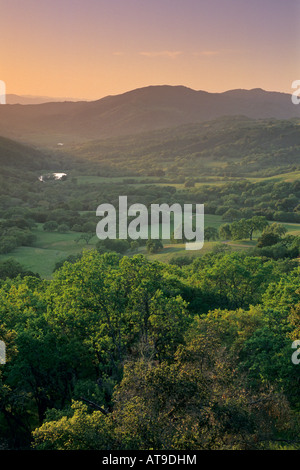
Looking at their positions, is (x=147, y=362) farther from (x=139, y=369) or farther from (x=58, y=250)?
(x=58, y=250)

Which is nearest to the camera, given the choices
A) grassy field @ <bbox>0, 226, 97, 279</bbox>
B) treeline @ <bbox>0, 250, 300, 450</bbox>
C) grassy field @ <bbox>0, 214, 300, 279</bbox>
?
treeline @ <bbox>0, 250, 300, 450</bbox>

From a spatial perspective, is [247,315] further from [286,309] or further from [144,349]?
[144,349]

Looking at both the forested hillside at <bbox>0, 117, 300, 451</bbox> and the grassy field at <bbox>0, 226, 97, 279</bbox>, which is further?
the grassy field at <bbox>0, 226, 97, 279</bbox>

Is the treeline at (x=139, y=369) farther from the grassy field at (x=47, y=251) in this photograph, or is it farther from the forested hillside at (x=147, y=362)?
the grassy field at (x=47, y=251)

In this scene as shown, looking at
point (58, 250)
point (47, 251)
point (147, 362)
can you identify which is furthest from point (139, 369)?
point (58, 250)

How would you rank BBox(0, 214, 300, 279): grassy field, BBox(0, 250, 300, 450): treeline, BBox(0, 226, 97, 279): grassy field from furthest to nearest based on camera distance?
BBox(0, 226, 97, 279): grassy field, BBox(0, 214, 300, 279): grassy field, BBox(0, 250, 300, 450): treeline

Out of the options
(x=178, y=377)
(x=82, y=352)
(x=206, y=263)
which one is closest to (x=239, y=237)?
(x=206, y=263)

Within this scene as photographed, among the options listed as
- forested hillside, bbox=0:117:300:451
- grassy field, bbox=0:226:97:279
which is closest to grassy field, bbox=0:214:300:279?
grassy field, bbox=0:226:97:279

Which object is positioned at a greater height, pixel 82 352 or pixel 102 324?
pixel 102 324

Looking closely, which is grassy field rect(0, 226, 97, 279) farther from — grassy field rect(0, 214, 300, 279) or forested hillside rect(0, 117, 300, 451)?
forested hillside rect(0, 117, 300, 451)
